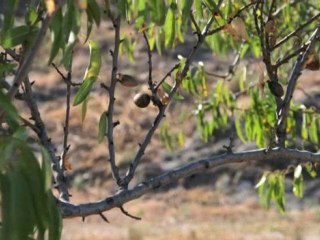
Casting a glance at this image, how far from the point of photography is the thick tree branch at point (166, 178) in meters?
2.89

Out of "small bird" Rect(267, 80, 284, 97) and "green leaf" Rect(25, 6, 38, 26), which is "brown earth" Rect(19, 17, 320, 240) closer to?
"small bird" Rect(267, 80, 284, 97)

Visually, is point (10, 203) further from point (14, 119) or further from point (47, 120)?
point (47, 120)

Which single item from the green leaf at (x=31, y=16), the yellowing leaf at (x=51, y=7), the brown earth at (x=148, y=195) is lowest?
the brown earth at (x=148, y=195)

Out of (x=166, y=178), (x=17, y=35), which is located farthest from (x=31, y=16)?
(x=166, y=178)

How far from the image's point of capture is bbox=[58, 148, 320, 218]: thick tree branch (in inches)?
114

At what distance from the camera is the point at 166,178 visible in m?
3.08

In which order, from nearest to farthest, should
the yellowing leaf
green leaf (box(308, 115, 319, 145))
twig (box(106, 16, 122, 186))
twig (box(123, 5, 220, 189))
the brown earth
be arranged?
Result: the yellowing leaf, twig (box(106, 16, 122, 186)), twig (box(123, 5, 220, 189)), green leaf (box(308, 115, 319, 145)), the brown earth

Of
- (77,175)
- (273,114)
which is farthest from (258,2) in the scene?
(77,175)

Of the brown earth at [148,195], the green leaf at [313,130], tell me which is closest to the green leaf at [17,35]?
the green leaf at [313,130]

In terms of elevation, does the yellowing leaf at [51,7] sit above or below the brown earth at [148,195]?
above

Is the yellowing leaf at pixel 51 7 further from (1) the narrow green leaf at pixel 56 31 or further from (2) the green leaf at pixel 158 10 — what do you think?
(2) the green leaf at pixel 158 10

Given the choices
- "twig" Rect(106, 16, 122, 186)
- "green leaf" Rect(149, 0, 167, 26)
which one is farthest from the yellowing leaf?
"twig" Rect(106, 16, 122, 186)

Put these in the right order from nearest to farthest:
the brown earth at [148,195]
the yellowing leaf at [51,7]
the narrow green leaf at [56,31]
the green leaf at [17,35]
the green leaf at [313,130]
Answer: the yellowing leaf at [51,7]
the narrow green leaf at [56,31]
the green leaf at [17,35]
the green leaf at [313,130]
the brown earth at [148,195]

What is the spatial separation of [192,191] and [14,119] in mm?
15028
